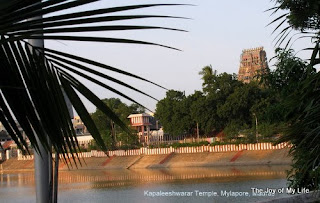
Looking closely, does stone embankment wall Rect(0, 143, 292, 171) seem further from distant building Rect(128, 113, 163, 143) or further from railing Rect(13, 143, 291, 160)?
distant building Rect(128, 113, 163, 143)

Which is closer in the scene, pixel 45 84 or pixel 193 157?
pixel 45 84

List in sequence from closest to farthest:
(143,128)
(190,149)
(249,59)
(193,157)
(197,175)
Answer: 1. (197,175)
2. (193,157)
3. (190,149)
4. (143,128)
5. (249,59)

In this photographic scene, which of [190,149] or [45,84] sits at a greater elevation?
[45,84]

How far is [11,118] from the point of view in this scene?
89 centimetres

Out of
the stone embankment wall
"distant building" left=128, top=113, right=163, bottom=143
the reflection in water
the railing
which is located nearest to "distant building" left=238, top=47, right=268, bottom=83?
"distant building" left=128, top=113, right=163, bottom=143

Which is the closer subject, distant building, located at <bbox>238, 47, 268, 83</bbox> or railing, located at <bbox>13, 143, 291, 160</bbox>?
railing, located at <bbox>13, 143, 291, 160</bbox>

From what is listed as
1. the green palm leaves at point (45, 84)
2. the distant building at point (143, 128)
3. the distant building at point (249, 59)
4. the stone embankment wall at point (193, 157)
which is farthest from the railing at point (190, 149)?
the green palm leaves at point (45, 84)

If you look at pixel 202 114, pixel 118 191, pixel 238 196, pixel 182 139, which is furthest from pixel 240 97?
pixel 238 196

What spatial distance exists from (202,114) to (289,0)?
27.7 metres

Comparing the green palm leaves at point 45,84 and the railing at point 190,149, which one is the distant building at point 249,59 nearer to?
the railing at point 190,149

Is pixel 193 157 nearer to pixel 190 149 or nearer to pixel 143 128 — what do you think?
pixel 190 149

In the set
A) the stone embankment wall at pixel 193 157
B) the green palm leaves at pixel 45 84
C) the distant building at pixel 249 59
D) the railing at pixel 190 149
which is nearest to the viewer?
the green palm leaves at pixel 45 84

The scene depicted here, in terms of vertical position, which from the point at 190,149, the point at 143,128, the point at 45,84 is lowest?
the point at 190,149

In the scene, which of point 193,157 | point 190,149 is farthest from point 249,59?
point 193,157
